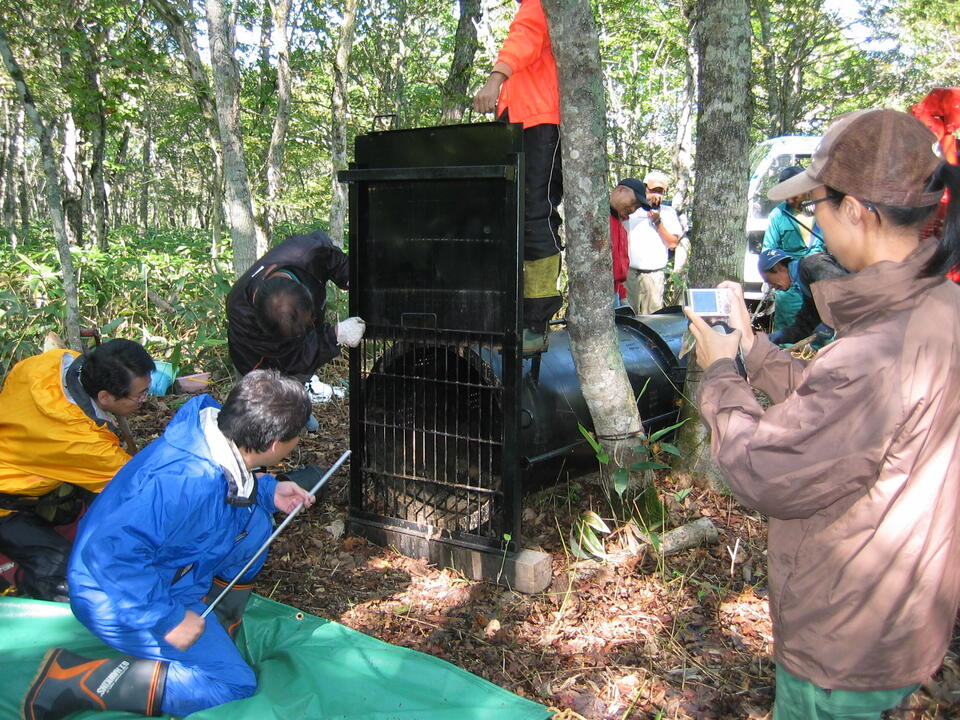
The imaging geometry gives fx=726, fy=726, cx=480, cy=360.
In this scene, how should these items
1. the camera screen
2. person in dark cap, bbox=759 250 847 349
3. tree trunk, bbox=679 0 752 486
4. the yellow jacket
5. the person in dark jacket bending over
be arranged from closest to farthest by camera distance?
the camera screen, the yellow jacket, tree trunk, bbox=679 0 752 486, the person in dark jacket bending over, person in dark cap, bbox=759 250 847 349

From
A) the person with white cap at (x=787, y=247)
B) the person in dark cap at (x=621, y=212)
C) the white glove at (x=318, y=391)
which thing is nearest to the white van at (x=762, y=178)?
the person with white cap at (x=787, y=247)

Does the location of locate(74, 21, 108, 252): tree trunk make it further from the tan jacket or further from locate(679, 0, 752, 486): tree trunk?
the tan jacket

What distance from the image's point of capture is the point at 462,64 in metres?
9.14

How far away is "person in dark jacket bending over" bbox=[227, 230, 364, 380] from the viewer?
406 cm

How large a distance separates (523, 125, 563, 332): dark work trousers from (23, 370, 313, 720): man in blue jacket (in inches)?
60.4

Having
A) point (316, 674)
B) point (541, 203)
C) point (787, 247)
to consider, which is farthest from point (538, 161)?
point (787, 247)

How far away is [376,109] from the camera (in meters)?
20.0

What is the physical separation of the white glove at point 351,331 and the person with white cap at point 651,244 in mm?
3816

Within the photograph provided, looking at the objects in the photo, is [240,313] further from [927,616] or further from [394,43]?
[394,43]

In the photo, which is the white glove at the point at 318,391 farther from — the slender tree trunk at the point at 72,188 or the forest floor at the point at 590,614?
the slender tree trunk at the point at 72,188

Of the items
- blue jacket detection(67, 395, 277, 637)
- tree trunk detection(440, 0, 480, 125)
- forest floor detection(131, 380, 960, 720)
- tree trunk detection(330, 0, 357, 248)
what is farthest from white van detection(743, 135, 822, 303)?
blue jacket detection(67, 395, 277, 637)

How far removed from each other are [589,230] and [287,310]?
5.59 ft

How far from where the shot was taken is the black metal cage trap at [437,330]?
3.46 meters

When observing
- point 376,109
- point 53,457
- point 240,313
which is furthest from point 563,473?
point 376,109
